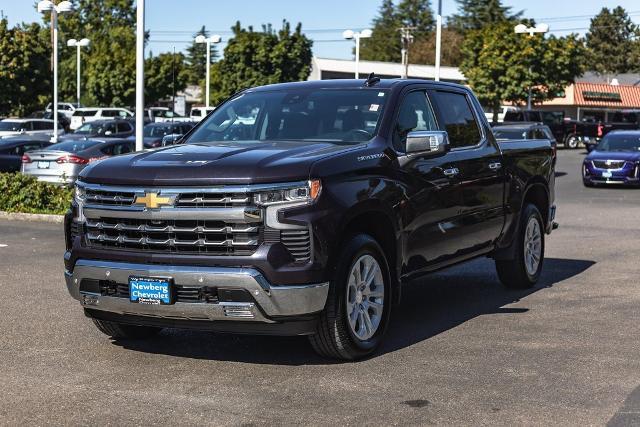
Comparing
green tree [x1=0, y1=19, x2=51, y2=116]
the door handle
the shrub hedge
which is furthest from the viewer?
green tree [x1=0, y1=19, x2=51, y2=116]

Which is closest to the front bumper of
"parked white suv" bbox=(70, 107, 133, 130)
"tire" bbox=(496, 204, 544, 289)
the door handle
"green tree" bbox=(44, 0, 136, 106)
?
the door handle

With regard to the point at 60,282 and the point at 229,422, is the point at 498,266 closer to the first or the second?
the point at 60,282

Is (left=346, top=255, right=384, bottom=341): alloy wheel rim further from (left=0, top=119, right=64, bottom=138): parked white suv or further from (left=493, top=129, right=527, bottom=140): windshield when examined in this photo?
(left=0, top=119, right=64, bottom=138): parked white suv

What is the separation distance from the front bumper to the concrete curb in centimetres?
1098

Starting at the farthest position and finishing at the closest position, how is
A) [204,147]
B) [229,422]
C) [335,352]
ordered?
[204,147] → [335,352] → [229,422]

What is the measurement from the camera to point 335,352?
682cm

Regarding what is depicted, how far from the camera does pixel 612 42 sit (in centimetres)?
14400

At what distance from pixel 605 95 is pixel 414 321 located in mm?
78201

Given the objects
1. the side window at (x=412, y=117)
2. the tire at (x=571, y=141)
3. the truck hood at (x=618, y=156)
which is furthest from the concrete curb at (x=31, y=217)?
the tire at (x=571, y=141)

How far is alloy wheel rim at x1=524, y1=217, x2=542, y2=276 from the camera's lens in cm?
1017

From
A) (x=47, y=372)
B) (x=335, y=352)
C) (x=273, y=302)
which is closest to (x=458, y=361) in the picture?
(x=335, y=352)

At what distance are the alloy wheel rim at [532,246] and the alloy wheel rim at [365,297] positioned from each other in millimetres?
3335

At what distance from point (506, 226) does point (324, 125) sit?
2.66m

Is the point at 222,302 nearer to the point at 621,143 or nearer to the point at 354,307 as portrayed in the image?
the point at 354,307
